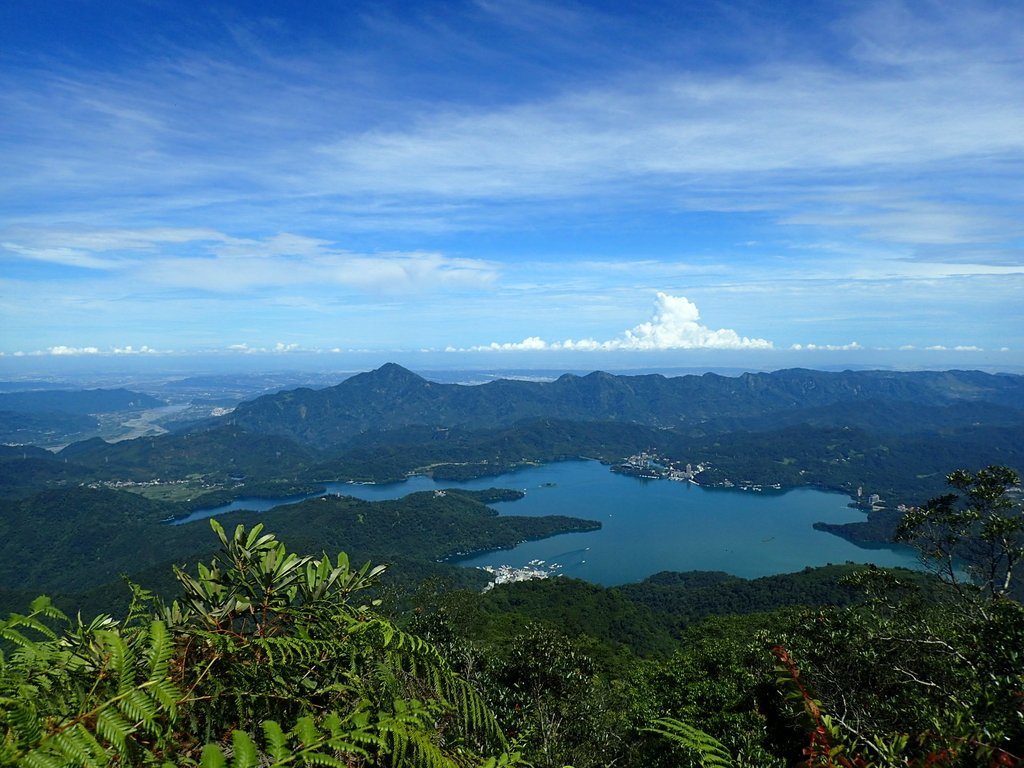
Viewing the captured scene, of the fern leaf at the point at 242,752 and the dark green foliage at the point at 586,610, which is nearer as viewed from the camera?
the fern leaf at the point at 242,752

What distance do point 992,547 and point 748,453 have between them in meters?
173

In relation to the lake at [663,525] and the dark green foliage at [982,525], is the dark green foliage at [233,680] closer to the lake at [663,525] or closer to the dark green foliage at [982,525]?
the dark green foliage at [982,525]

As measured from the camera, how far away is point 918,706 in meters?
6.01

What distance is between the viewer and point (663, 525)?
110 meters

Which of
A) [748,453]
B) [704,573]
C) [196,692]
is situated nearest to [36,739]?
[196,692]

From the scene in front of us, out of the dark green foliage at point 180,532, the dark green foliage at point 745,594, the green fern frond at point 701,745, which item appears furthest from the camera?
the dark green foliage at point 180,532

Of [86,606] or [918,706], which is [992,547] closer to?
[918,706]

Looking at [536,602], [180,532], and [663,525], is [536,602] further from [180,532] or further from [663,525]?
[180,532]

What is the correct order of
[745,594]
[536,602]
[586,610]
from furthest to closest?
[745,594] < [536,602] < [586,610]

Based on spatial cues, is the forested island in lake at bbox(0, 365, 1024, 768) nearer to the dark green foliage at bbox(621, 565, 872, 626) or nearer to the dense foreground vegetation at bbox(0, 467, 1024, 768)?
the dense foreground vegetation at bbox(0, 467, 1024, 768)

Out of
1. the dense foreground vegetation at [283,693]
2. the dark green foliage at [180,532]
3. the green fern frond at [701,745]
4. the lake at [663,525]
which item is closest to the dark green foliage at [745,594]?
the lake at [663,525]

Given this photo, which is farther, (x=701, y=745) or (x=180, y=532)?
(x=180, y=532)

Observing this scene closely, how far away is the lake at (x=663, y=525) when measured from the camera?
88812 millimetres

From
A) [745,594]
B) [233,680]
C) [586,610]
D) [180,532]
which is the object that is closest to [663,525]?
[745,594]
